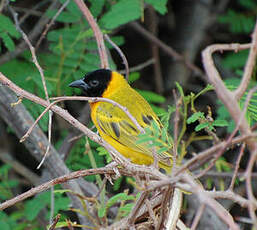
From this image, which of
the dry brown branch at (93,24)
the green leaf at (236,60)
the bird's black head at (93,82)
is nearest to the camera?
the dry brown branch at (93,24)

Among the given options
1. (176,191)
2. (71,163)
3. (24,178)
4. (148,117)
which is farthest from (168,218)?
(24,178)

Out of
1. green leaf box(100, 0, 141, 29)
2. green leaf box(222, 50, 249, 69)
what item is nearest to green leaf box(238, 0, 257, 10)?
green leaf box(222, 50, 249, 69)

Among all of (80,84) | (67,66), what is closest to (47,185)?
(80,84)

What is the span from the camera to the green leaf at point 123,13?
3.62m

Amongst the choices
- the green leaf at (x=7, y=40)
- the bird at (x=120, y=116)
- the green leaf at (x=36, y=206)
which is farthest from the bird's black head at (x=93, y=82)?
the green leaf at (x=36, y=206)

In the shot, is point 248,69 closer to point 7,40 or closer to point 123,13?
point 123,13

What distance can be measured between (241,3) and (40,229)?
297cm

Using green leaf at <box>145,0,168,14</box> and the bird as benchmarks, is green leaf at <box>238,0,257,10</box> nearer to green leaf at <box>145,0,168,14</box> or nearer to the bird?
green leaf at <box>145,0,168,14</box>

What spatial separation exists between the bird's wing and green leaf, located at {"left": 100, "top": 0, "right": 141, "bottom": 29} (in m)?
0.59

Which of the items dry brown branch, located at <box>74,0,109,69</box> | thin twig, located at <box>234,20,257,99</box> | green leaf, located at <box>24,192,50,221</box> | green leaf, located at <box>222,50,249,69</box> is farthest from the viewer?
green leaf, located at <box>222,50,249,69</box>

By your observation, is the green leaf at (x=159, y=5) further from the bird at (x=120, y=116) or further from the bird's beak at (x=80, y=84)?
the bird's beak at (x=80, y=84)

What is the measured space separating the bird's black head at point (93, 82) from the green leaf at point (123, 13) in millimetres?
316

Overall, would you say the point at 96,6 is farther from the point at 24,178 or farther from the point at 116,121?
the point at 24,178

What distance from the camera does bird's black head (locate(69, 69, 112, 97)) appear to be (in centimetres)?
361
